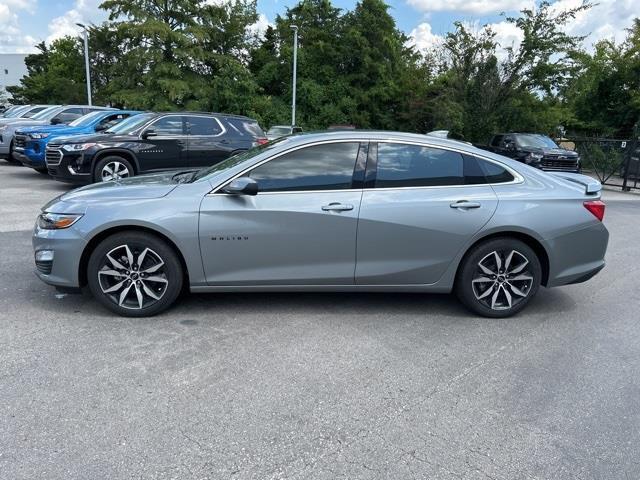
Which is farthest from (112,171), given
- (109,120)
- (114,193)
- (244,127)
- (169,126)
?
(114,193)

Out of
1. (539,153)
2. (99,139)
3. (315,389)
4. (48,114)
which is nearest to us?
(315,389)

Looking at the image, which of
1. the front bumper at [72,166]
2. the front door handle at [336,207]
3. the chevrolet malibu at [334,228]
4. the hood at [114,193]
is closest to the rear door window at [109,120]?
the front bumper at [72,166]

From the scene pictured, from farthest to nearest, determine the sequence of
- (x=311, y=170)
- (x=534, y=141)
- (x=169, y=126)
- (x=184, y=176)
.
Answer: (x=534, y=141) < (x=169, y=126) < (x=184, y=176) < (x=311, y=170)

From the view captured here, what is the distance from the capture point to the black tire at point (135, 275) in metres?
4.11

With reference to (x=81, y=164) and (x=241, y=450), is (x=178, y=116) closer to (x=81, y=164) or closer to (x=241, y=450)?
(x=81, y=164)

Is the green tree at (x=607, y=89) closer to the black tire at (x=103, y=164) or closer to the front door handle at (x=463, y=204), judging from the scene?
the black tire at (x=103, y=164)

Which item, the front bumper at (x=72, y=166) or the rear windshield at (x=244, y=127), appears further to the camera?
the rear windshield at (x=244, y=127)

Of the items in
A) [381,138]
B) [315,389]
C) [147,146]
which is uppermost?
[381,138]

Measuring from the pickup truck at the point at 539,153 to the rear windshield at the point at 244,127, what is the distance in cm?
820

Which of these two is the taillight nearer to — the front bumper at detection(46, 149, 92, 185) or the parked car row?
the parked car row

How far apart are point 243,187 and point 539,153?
14.6 m

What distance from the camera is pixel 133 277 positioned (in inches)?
164

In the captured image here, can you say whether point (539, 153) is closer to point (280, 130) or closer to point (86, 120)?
point (280, 130)

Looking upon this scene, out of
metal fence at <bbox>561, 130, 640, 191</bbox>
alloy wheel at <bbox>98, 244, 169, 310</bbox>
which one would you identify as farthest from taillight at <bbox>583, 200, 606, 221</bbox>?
metal fence at <bbox>561, 130, 640, 191</bbox>
